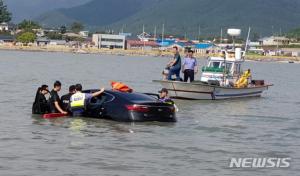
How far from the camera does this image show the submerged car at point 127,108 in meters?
23.2

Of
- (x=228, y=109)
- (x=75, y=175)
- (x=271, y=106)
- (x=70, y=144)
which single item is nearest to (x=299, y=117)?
(x=228, y=109)

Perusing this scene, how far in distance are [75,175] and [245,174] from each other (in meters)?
3.58

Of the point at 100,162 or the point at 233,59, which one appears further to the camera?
the point at 233,59

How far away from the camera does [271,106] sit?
3597cm

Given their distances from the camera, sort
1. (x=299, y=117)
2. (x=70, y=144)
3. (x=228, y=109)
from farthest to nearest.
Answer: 1. (x=228, y=109)
2. (x=299, y=117)
3. (x=70, y=144)

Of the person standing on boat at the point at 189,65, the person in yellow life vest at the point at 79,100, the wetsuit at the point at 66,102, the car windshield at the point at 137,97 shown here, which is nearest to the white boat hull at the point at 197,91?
the person standing on boat at the point at 189,65

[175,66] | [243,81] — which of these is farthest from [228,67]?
[175,66]

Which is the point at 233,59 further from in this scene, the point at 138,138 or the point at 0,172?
the point at 0,172

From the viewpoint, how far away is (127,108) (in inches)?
915

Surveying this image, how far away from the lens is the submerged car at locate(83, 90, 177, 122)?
23219mm

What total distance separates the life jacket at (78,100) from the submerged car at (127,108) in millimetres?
247

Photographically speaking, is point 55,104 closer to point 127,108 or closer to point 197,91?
point 127,108
